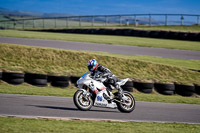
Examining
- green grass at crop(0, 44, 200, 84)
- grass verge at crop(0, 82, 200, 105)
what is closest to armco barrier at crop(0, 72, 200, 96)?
grass verge at crop(0, 82, 200, 105)

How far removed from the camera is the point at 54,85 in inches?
531

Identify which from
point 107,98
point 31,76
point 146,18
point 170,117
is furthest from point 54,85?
point 146,18

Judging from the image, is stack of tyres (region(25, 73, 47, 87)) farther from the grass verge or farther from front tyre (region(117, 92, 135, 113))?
front tyre (region(117, 92, 135, 113))

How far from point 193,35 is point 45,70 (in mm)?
18534

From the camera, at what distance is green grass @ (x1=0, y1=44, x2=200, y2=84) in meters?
14.9

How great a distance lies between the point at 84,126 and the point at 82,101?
1.80 meters

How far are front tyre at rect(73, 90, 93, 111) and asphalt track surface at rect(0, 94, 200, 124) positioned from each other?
0.51 feet

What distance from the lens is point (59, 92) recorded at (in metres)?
12.4

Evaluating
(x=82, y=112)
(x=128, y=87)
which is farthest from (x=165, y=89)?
(x=82, y=112)

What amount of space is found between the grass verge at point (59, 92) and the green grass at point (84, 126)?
4063mm

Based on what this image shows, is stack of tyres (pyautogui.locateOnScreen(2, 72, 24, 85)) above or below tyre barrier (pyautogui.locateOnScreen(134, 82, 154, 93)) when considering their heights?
above

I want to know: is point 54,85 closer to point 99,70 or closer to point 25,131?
point 99,70

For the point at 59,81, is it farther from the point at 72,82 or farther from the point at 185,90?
the point at 185,90

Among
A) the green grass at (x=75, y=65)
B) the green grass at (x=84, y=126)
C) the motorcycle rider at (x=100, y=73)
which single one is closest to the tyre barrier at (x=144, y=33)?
the green grass at (x=75, y=65)
